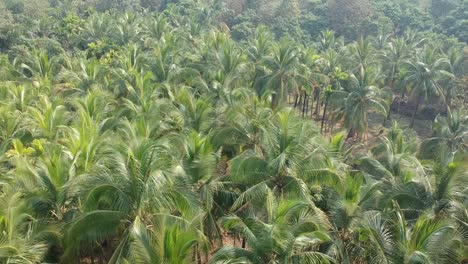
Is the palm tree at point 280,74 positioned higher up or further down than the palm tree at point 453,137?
higher up

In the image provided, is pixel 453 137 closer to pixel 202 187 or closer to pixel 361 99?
pixel 361 99

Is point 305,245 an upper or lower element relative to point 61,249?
upper

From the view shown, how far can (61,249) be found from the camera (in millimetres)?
12672

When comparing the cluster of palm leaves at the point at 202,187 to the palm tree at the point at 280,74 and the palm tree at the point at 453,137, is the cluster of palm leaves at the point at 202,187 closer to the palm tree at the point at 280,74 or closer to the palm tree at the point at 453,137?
the palm tree at the point at 280,74

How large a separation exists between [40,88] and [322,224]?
1927 centimetres

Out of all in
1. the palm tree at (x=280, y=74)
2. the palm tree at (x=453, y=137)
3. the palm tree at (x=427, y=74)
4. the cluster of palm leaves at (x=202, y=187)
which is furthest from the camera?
the palm tree at (x=427, y=74)

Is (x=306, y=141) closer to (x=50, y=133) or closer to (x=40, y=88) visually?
(x=50, y=133)

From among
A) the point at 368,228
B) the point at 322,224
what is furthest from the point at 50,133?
the point at 368,228

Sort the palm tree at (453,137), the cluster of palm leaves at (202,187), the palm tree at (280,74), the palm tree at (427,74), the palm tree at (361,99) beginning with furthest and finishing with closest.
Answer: the palm tree at (427,74), the palm tree at (361,99), the palm tree at (453,137), the palm tree at (280,74), the cluster of palm leaves at (202,187)

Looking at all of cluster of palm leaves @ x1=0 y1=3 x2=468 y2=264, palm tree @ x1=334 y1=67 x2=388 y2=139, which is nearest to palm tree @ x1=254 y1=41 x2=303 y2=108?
cluster of palm leaves @ x1=0 y1=3 x2=468 y2=264

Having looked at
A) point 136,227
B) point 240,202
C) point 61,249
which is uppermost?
point 136,227

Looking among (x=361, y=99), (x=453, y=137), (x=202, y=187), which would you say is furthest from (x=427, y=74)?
(x=202, y=187)

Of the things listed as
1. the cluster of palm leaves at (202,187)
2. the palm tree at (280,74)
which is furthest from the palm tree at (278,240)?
the palm tree at (280,74)

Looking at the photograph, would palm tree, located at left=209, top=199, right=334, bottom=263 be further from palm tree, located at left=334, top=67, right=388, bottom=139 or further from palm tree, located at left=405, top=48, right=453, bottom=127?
palm tree, located at left=405, top=48, right=453, bottom=127
